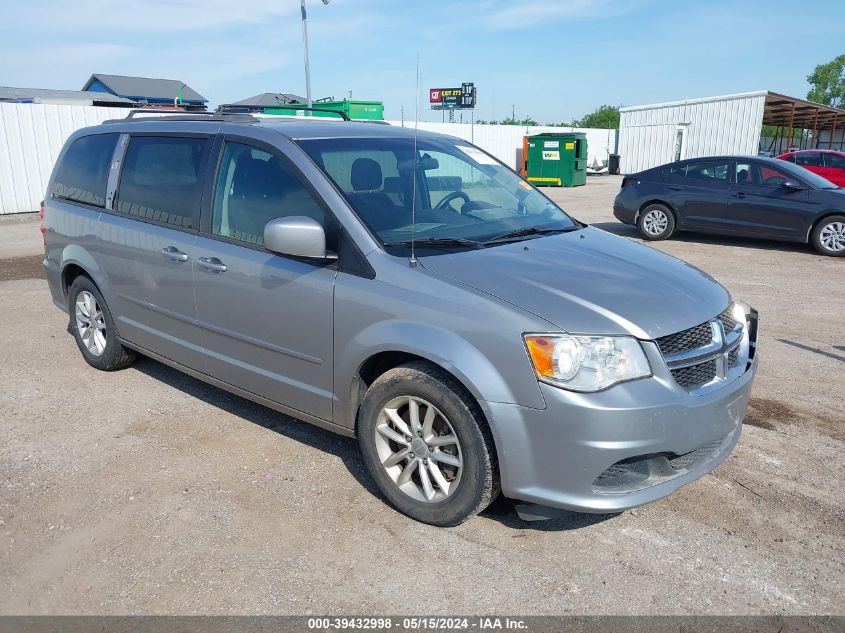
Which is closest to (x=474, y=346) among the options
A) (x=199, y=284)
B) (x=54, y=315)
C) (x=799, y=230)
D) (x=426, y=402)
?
(x=426, y=402)

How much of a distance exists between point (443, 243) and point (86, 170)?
3.31 meters

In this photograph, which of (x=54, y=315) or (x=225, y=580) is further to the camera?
(x=54, y=315)

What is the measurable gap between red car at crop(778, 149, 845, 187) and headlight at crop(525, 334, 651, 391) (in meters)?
17.0

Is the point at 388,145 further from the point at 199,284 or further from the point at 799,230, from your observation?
the point at 799,230

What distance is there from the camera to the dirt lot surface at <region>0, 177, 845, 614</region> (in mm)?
2855

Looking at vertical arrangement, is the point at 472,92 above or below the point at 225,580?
above

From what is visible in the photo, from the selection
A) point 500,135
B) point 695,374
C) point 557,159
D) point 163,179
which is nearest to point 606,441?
point 695,374

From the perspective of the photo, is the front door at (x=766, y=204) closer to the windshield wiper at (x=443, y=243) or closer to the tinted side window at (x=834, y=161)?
the tinted side window at (x=834, y=161)

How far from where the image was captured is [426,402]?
3.19 meters

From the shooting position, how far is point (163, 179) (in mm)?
4562

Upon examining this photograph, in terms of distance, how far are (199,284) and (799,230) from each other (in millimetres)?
10160

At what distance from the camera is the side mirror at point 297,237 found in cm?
337

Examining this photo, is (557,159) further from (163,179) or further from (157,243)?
(157,243)

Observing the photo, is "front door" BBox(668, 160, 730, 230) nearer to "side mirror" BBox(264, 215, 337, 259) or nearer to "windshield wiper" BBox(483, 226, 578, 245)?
"windshield wiper" BBox(483, 226, 578, 245)
